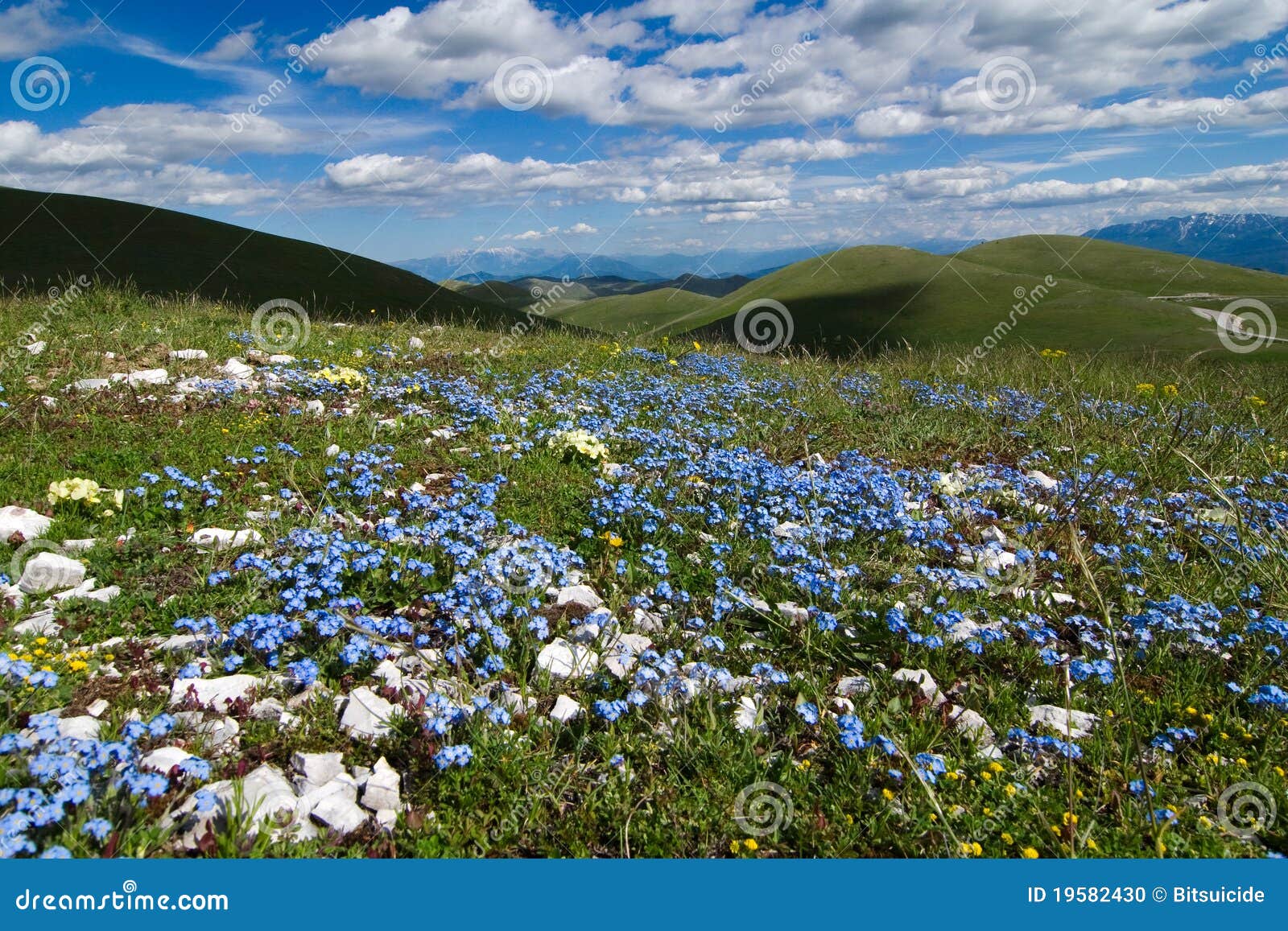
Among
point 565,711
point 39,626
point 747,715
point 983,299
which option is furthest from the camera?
point 983,299

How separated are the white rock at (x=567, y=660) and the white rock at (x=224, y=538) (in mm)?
2594

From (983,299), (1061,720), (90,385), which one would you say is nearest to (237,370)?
(90,385)

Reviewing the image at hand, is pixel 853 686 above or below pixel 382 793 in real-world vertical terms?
above

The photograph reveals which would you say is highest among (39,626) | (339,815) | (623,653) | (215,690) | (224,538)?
(224,538)

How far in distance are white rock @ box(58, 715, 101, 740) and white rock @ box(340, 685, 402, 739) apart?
116 centimetres

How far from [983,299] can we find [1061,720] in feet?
407

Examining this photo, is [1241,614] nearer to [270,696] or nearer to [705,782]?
[705,782]

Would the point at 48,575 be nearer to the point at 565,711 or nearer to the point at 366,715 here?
the point at 366,715

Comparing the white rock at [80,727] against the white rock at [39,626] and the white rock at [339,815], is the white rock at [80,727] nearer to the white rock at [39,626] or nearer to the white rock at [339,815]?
the white rock at [39,626]

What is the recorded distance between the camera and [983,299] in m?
114

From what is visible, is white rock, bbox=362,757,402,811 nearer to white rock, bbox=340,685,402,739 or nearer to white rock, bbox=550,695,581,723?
white rock, bbox=340,685,402,739

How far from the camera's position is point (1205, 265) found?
151 m

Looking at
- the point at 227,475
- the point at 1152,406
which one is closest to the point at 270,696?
the point at 227,475

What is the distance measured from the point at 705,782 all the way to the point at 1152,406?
11740 millimetres
